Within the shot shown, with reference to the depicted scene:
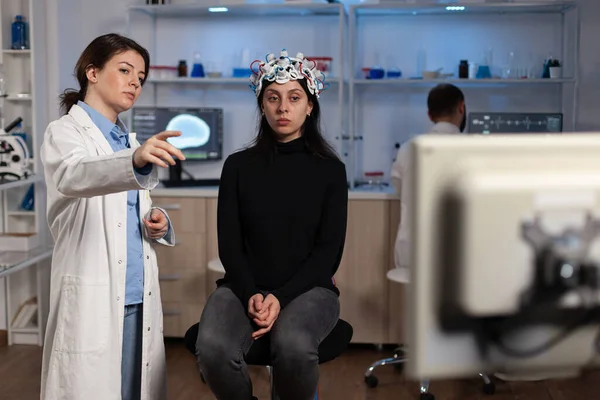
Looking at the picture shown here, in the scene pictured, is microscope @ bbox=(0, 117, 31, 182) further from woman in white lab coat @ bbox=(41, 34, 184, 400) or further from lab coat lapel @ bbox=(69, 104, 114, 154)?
lab coat lapel @ bbox=(69, 104, 114, 154)

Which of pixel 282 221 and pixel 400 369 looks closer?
pixel 282 221

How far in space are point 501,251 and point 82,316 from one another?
159 cm

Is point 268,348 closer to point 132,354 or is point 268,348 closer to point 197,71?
point 132,354

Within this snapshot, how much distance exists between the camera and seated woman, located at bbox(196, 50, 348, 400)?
2.21m

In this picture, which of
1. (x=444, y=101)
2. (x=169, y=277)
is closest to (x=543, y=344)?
(x=444, y=101)

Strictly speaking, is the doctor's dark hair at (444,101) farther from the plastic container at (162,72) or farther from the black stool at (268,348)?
the black stool at (268,348)

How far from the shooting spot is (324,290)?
7.82 feet

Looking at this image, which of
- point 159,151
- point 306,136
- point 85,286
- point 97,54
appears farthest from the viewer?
point 306,136

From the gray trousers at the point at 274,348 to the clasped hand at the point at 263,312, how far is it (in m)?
0.02

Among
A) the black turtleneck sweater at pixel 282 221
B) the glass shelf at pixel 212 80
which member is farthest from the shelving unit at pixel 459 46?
the black turtleneck sweater at pixel 282 221

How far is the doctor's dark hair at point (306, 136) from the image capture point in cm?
254

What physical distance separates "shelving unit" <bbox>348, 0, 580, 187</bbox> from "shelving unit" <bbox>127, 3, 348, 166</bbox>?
0.06 metres

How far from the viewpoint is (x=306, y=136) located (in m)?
2.57

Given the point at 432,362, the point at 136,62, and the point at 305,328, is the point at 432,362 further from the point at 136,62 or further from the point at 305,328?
the point at 136,62
